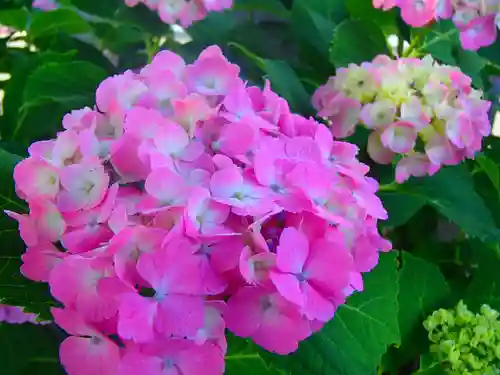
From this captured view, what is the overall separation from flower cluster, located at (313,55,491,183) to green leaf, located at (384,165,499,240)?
0.28 ft

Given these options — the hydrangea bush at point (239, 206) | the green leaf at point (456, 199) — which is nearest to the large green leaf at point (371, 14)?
the hydrangea bush at point (239, 206)

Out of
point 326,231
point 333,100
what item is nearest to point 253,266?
point 326,231

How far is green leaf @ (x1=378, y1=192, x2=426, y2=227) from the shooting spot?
2.76 feet

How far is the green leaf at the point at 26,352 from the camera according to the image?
0.82 m

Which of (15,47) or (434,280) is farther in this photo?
(15,47)

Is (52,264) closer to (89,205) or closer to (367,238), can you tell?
(89,205)

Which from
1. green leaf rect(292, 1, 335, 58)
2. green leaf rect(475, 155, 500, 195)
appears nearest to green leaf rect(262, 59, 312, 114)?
green leaf rect(292, 1, 335, 58)

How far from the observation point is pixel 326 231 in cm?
43

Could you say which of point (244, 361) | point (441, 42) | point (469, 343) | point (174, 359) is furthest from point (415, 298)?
point (174, 359)

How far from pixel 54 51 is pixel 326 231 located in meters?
0.60

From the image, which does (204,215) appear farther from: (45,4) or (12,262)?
(45,4)

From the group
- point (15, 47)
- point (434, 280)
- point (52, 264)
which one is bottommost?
point (434, 280)

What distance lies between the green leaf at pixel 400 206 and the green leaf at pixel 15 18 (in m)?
0.51

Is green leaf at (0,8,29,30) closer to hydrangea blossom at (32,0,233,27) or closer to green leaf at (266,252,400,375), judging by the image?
hydrangea blossom at (32,0,233,27)
